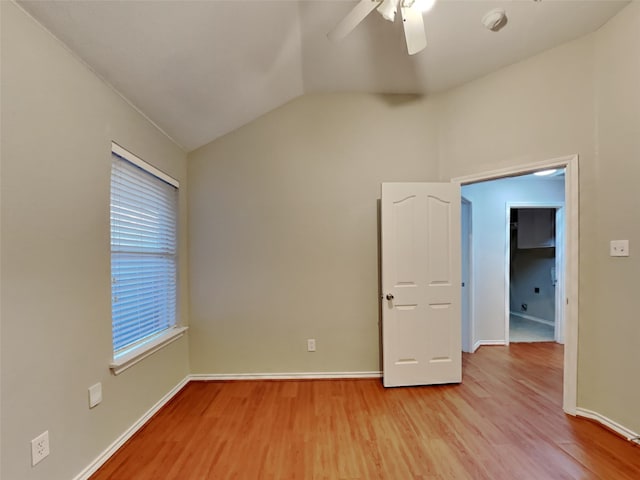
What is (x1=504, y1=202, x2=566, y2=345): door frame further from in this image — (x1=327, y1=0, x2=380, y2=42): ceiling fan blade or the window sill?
the window sill

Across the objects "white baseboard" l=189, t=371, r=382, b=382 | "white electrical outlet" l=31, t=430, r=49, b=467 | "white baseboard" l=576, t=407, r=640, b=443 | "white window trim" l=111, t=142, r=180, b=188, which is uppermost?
"white window trim" l=111, t=142, r=180, b=188

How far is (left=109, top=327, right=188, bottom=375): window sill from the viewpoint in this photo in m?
1.79

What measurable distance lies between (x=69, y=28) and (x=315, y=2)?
140 cm

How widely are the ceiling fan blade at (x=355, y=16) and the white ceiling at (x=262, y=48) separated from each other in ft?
1.45

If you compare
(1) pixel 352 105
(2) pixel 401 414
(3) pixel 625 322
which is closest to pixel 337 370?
(2) pixel 401 414

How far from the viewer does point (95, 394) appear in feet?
5.34

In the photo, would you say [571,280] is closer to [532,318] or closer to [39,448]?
[39,448]

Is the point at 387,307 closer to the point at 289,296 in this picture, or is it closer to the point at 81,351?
the point at 289,296

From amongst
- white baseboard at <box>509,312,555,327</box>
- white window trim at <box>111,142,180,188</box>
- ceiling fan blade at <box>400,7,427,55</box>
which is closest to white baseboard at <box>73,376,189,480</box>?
white window trim at <box>111,142,180,188</box>

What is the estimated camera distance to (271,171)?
2.80m

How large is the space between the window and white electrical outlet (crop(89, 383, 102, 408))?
13 cm

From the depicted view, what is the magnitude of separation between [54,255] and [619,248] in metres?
3.48

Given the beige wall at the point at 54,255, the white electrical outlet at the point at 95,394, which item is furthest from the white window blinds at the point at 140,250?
the white electrical outlet at the point at 95,394

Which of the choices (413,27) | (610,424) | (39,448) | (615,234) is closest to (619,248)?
(615,234)
